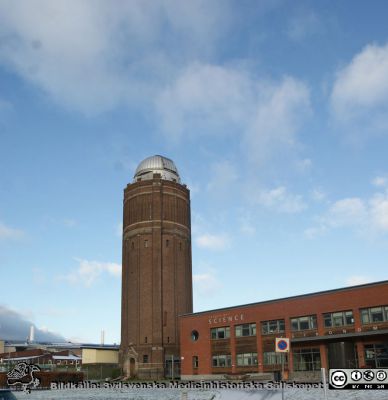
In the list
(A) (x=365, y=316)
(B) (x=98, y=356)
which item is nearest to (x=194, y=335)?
(A) (x=365, y=316)

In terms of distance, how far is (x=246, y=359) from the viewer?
57938mm

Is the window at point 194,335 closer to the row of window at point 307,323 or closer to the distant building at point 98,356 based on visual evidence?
the row of window at point 307,323

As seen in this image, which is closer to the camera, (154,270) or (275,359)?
(275,359)

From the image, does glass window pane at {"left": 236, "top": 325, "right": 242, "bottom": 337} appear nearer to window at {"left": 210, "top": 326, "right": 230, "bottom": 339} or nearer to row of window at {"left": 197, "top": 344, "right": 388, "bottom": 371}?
window at {"left": 210, "top": 326, "right": 230, "bottom": 339}

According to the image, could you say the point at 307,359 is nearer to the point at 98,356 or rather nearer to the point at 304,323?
the point at 304,323

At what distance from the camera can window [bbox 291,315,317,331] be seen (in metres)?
52.1

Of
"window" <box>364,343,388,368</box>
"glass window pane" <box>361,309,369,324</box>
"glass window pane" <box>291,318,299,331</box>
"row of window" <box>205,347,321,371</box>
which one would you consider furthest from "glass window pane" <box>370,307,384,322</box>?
"glass window pane" <box>291,318,299,331</box>

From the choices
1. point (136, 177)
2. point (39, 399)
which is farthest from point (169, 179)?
point (39, 399)

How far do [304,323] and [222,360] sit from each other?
42.6 feet

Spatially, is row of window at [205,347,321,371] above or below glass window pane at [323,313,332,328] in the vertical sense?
below

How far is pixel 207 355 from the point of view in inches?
2464

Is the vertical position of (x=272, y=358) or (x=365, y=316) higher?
(x=365, y=316)

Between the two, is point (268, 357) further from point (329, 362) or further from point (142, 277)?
point (142, 277)

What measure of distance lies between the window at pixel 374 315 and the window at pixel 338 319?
1.34 meters
